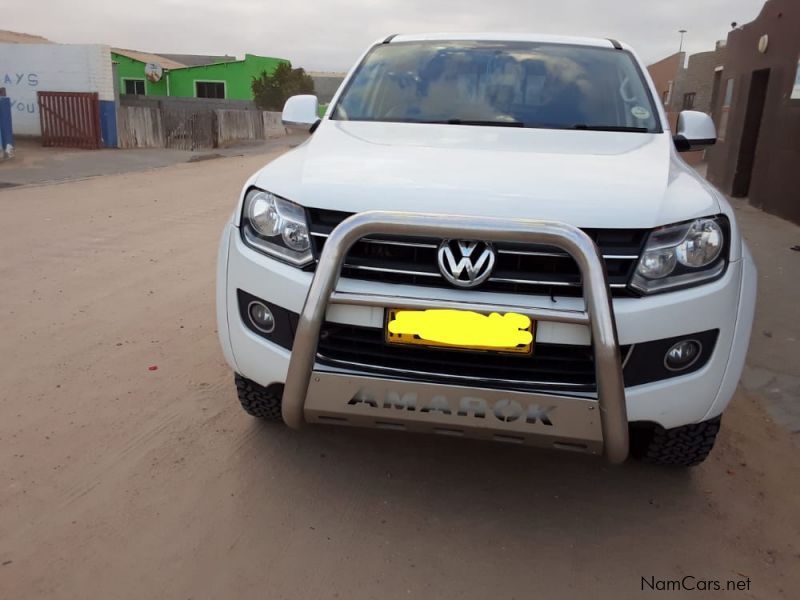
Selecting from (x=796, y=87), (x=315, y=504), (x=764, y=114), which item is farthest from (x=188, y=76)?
(x=315, y=504)

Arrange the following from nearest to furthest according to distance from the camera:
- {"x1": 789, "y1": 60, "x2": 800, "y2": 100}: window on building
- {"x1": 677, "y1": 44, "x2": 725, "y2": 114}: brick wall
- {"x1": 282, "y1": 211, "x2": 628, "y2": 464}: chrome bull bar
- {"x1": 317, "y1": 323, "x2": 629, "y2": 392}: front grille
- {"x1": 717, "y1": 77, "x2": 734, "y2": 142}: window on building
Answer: {"x1": 282, "y1": 211, "x2": 628, "y2": 464}: chrome bull bar, {"x1": 317, "y1": 323, "x2": 629, "y2": 392}: front grille, {"x1": 789, "y1": 60, "x2": 800, "y2": 100}: window on building, {"x1": 717, "y1": 77, "x2": 734, "y2": 142}: window on building, {"x1": 677, "y1": 44, "x2": 725, "y2": 114}: brick wall

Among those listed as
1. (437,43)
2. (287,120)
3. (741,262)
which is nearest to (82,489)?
(287,120)

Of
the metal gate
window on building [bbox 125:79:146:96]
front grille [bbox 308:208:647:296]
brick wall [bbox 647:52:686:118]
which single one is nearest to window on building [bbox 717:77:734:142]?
brick wall [bbox 647:52:686:118]

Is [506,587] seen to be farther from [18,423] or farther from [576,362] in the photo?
[18,423]

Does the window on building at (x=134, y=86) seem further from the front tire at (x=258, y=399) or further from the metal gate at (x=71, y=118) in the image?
the front tire at (x=258, y=399)

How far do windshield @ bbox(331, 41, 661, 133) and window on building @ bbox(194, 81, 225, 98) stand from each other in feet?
131

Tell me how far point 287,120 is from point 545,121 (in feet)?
4.94

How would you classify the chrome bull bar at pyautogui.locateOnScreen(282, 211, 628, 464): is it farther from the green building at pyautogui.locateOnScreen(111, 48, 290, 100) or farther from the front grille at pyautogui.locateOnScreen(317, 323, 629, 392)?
the green building at pyautogui.locateOnScreen(111, 48, 290, 100)

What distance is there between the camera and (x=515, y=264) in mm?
2322

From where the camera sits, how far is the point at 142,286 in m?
5.43

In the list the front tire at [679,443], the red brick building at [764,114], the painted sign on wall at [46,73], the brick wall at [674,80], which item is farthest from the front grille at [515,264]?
the brick wall at [674,80]

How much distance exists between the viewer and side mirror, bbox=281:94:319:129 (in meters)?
4.05

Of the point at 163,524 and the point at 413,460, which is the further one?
the point at 413,460

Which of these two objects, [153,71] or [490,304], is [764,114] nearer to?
[490,304]
